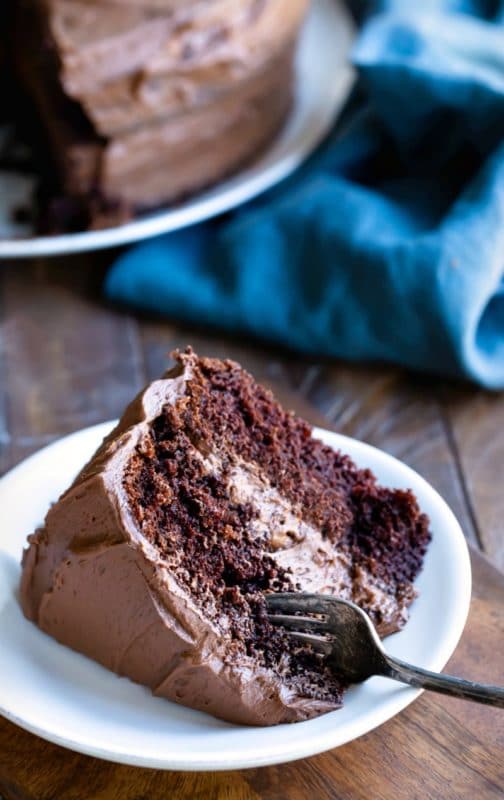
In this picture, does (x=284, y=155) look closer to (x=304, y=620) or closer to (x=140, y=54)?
(x=140, y=54)

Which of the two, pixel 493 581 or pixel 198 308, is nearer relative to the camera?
pixel 493 581

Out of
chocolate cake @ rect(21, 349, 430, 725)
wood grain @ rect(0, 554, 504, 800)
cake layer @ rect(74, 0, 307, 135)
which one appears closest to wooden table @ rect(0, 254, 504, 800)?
wood grain @ rect(0, 554, 504, 800)

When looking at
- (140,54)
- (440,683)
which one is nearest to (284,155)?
(140,54)

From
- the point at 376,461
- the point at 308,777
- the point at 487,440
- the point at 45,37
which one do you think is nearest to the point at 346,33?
the point at 45,37

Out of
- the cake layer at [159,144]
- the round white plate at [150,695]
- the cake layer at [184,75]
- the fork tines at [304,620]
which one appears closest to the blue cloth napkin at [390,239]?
the cake layer at [159,144]

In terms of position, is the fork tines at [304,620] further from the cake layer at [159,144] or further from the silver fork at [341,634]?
the cake layer at [159,144]

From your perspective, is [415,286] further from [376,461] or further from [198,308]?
[376,461]
